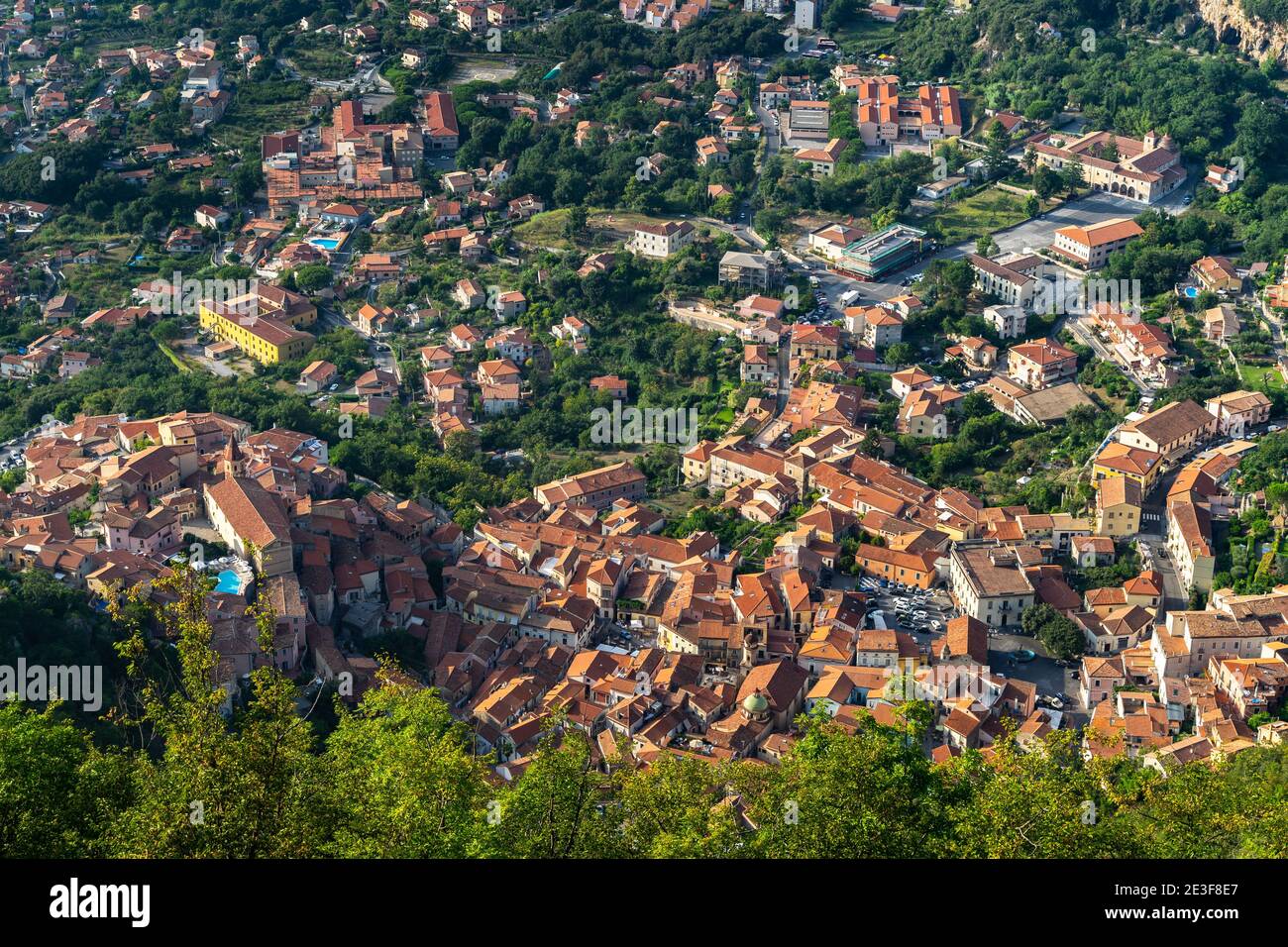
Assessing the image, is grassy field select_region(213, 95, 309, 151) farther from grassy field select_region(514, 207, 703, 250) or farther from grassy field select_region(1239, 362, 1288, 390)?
grassy field select_region(1239, 362, 1288, 390)

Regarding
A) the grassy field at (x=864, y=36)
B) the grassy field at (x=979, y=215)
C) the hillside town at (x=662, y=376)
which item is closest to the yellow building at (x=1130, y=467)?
the hillside town at (x=662, y=376)

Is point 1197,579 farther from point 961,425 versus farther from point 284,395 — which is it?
point 284,395

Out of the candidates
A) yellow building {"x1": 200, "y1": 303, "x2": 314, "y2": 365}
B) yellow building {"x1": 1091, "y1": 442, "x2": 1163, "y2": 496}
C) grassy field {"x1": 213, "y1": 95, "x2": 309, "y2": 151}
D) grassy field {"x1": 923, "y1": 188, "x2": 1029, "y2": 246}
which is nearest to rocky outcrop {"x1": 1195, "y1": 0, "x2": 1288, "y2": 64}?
grassy field {"x1": 923, "y1": 188, "x2": 1029, "y2": 246}

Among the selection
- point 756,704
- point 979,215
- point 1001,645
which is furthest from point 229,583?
point 979,215

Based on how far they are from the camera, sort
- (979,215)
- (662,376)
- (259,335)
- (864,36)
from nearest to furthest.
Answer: (662,376) < (259,335) < (979,215) < (864,36)

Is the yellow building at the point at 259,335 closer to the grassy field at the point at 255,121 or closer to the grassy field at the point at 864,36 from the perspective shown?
the grassy field at the point at 255,121

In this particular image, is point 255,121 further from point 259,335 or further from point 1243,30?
point 1243,30
